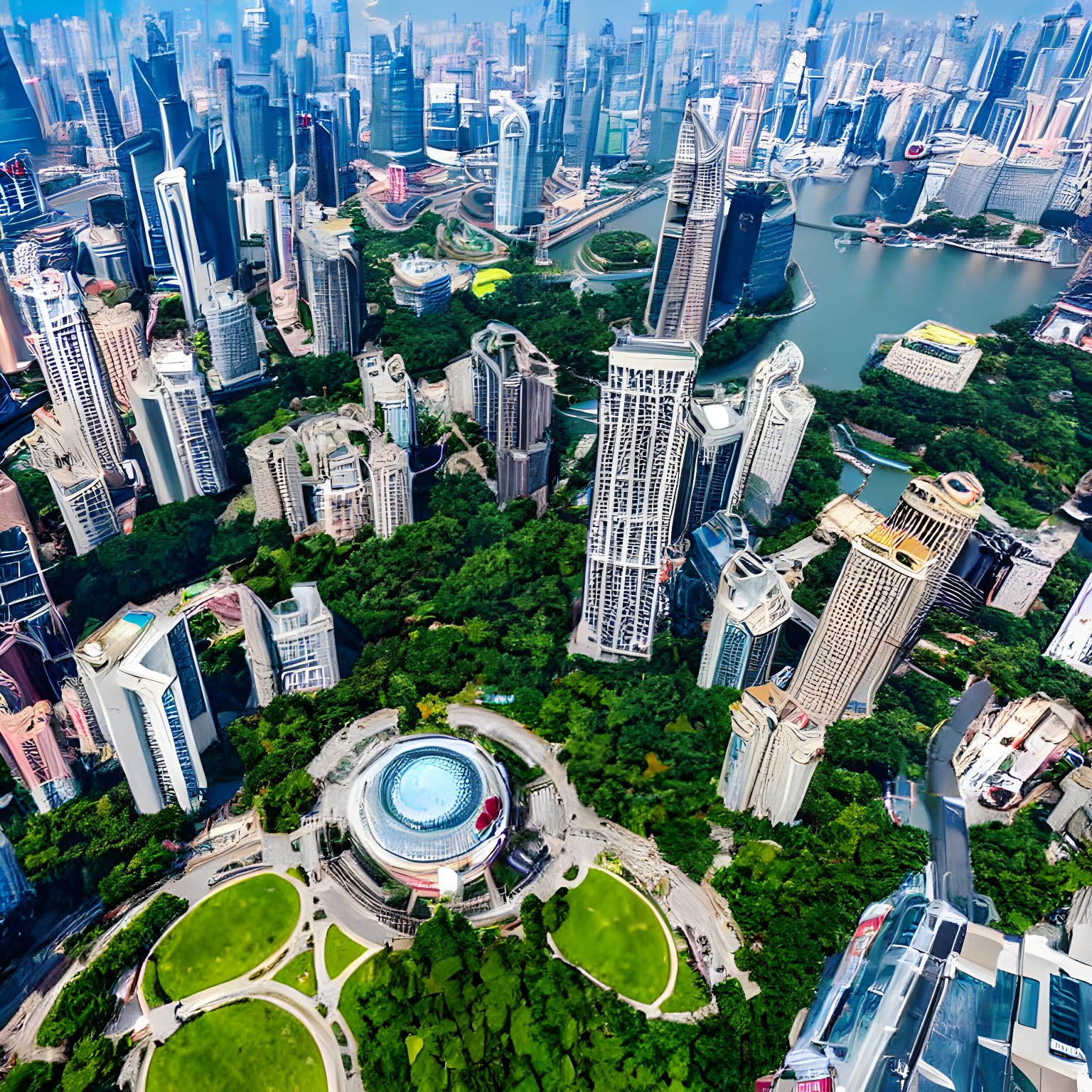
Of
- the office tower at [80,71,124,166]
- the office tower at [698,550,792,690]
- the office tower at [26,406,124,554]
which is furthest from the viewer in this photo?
the office tower at [80,71,124,166]

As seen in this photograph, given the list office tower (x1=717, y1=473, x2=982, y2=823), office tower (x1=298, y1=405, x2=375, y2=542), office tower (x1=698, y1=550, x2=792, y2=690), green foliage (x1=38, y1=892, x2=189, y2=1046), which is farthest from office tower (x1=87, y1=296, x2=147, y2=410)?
office tower (x1=717, y1=473, x2=982, y2=823)

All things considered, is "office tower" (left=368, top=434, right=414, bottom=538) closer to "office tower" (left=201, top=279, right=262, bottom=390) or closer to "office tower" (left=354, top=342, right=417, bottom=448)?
"office tower" (left=354, top=342, right=417, bottom=448)

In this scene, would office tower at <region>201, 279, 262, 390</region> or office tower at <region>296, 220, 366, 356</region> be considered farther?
office tower at <region>296, 220, 366, 356</region>

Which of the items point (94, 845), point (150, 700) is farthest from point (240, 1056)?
point (150, 700)

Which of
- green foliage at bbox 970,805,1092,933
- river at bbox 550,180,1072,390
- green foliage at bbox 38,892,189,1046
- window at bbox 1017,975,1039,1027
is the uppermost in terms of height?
window at bbox 1017,975,1039,1027

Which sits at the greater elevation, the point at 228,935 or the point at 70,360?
the point at 70,360

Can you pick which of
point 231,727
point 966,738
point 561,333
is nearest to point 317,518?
point 231,727

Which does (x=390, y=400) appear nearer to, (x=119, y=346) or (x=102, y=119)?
(x=119, y=346)
